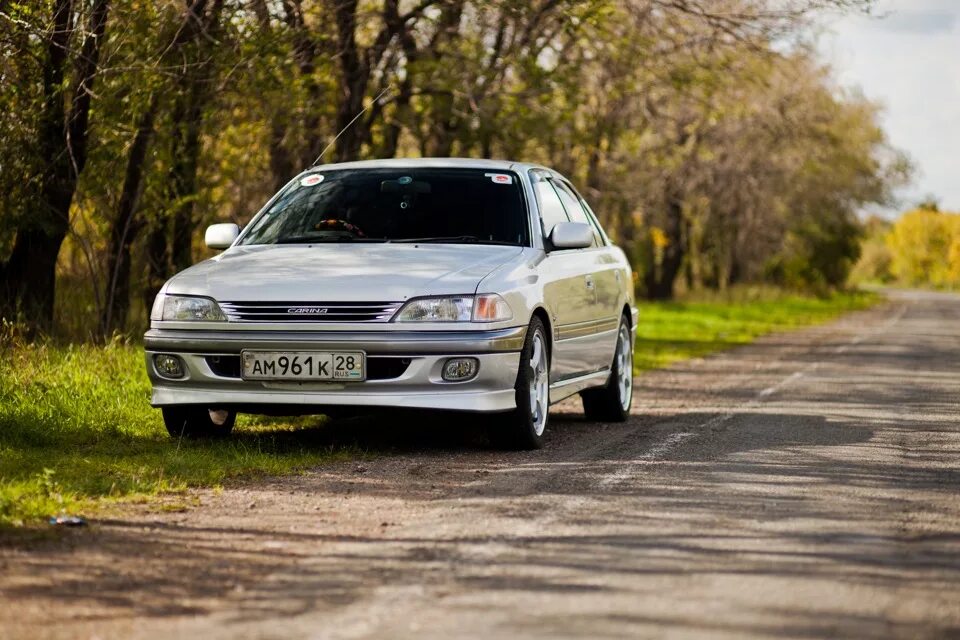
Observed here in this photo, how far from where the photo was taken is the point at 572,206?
11.1 meters

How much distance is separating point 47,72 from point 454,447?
19.4 feet

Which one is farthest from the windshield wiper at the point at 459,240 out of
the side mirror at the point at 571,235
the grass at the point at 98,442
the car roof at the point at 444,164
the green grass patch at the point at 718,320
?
the green grass patch at the point at 718,320

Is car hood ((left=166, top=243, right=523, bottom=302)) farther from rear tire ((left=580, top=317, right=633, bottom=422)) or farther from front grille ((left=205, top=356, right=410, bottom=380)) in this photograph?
rear tire ((left=580, top=317, right=633, bottom=422))

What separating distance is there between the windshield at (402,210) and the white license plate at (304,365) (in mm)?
1290

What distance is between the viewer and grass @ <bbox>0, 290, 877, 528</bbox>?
23.5 ft

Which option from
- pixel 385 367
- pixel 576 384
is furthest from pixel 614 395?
pixel 385 367

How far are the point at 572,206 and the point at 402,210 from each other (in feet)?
5.95

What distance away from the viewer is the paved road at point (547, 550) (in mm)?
4727

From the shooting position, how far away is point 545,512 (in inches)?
263

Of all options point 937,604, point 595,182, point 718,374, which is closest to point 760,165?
point 595,182

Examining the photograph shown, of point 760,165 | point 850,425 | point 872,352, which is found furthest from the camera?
point 760,165

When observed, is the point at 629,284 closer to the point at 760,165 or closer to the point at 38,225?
the point at 38,225

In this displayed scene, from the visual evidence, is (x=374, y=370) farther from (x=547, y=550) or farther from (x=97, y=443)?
(x=547, y=550)

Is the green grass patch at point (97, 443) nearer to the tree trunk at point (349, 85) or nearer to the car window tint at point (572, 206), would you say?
the car window tint at point (572, 206)
